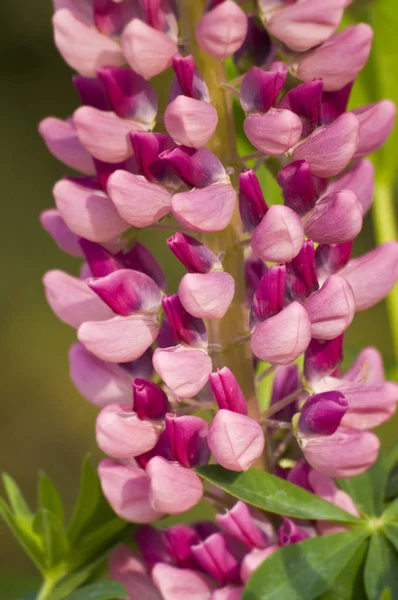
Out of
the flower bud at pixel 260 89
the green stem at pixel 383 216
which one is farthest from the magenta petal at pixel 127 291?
the green stem at pixel 383 216

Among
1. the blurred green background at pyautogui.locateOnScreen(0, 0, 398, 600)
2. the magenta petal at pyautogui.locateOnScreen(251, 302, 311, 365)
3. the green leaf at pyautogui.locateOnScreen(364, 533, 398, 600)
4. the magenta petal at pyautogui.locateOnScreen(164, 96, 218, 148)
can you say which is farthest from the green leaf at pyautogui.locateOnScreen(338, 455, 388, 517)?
the blurred green background at pyautogui.locateOnScreen(0, 0, 398, 600)

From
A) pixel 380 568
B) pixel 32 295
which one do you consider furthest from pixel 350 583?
pixel 32 295

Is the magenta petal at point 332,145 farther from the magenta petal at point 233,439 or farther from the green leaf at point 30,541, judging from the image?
the green leaf at point 30,541

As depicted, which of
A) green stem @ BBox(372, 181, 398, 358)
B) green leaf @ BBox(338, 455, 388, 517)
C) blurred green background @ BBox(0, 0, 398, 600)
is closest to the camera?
green leaf @ BBox(338, 455, 388, 517)

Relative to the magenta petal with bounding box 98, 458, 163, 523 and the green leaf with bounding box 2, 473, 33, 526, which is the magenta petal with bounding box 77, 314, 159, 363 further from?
the green leaf with bounding box 2, 473, 33, 526

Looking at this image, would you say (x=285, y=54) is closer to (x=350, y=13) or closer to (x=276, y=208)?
(x=276, y=208)

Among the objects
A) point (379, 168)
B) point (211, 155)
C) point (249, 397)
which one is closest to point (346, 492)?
point (249, 397)
